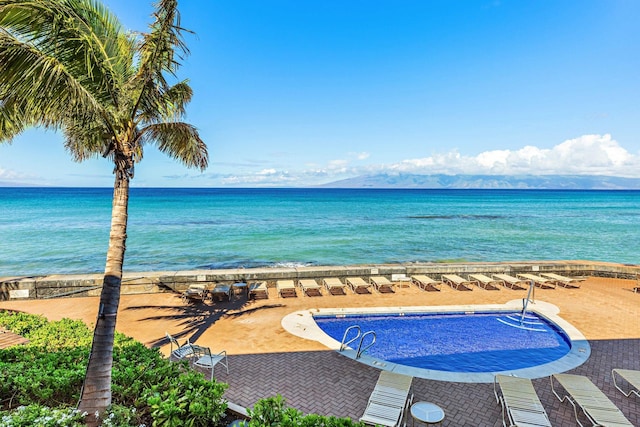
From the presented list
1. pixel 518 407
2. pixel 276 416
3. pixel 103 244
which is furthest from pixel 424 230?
pixel 276 416

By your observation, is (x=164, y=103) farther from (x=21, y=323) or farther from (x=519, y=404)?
(x=519, y=404)

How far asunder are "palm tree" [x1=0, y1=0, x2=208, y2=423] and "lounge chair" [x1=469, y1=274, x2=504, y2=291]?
Answer: 14000 millimetres

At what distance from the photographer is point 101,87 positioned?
5422 millimetres

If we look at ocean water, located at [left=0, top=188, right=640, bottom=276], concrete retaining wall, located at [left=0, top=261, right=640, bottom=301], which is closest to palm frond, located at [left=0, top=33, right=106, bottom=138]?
concrete retaining wall, located at [left=0, top=261, right=640, bottom=301]

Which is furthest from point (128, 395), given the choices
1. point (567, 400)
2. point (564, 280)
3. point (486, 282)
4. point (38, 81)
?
point (564, 280)

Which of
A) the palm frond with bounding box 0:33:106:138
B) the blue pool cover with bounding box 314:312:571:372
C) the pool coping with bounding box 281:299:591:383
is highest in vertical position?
the palm frond with bounding box 0:33:106:138

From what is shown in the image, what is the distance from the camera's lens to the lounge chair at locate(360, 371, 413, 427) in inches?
233

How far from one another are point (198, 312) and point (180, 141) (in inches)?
300

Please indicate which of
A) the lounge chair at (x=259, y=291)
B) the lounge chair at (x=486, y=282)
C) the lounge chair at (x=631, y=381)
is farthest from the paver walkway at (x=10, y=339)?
the lounge chair at (x=486, y=282)

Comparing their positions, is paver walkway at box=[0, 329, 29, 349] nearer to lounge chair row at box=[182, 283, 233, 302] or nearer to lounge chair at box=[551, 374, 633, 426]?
lounge chair row at box=[182, 283, 233, 302]

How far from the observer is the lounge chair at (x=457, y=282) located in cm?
1541

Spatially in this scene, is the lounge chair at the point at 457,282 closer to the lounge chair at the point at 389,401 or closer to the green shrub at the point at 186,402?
the lounge chair at the point at 389,401

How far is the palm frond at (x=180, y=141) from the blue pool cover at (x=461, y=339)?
681 centimetres

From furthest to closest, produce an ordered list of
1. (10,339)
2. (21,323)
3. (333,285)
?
(333,285)
(21,323)
(10,339)
